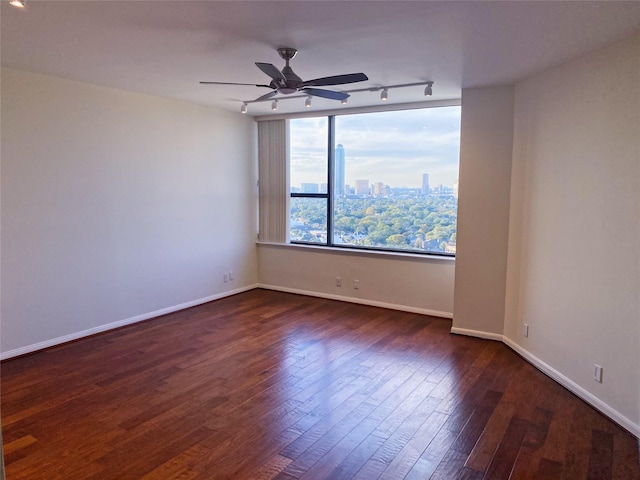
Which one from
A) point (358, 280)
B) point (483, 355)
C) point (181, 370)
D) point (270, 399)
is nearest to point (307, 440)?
point (270, 399)

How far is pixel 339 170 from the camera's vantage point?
6.20m

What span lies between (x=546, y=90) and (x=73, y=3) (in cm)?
359

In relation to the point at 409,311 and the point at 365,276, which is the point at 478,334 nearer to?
the point at 409,311

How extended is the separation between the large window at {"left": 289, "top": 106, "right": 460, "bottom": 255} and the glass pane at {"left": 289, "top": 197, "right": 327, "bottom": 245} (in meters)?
0.01

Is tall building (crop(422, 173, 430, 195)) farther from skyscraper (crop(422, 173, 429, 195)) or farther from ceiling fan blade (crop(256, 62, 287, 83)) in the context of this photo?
ceiling fan blade (crop(256, 62, 287, 83))

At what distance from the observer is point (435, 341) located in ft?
15.1

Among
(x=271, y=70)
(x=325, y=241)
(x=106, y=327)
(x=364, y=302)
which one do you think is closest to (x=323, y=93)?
(x=271, y=70)

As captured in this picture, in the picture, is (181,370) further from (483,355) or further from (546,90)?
(546,90)

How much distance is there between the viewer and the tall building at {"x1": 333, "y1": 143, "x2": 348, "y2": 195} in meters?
6.16

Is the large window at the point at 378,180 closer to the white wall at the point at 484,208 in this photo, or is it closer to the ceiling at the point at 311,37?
the white wall at the point at 484,208

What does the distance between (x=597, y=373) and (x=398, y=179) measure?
325 cm

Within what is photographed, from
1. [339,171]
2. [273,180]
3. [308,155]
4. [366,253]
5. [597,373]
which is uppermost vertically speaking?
[308,155]

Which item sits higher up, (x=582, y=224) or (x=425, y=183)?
(x=425, y=183)

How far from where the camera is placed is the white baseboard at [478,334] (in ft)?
15.1
